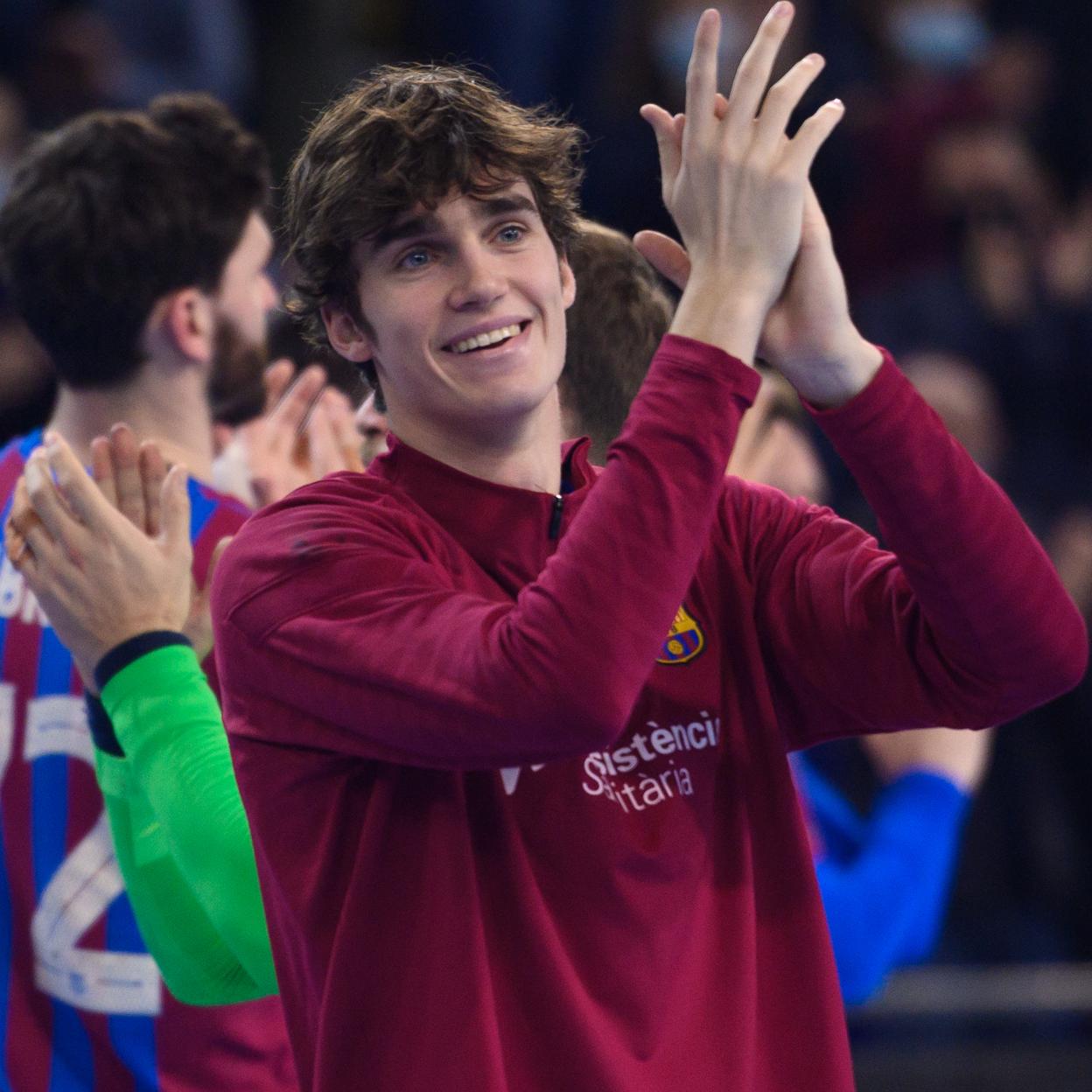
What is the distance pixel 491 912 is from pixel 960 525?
61 centimetres

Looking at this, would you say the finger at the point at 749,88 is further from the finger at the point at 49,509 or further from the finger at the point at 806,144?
the finger at the point at 49,509

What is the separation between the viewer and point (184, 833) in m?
2.22

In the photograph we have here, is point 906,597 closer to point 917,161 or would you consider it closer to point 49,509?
point 49,509

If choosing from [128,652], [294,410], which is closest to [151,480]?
[128,652]

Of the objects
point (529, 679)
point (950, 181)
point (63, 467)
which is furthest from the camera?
point (950, 181)

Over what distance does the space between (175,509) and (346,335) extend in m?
0.49

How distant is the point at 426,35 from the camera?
7859 millimetres

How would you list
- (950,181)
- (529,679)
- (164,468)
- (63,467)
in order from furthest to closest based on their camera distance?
(950,181)
(164,468)
(63,467)
(529,679)

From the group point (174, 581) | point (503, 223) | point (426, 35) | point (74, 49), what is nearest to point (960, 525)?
point (503, 223)

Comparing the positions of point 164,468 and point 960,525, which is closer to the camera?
point 960,525

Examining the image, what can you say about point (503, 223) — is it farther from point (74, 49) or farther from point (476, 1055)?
point (74, 49)

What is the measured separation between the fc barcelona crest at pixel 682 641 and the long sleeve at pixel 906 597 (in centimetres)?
10

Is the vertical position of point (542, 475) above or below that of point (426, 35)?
below

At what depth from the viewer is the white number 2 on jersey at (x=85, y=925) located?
271 cm
